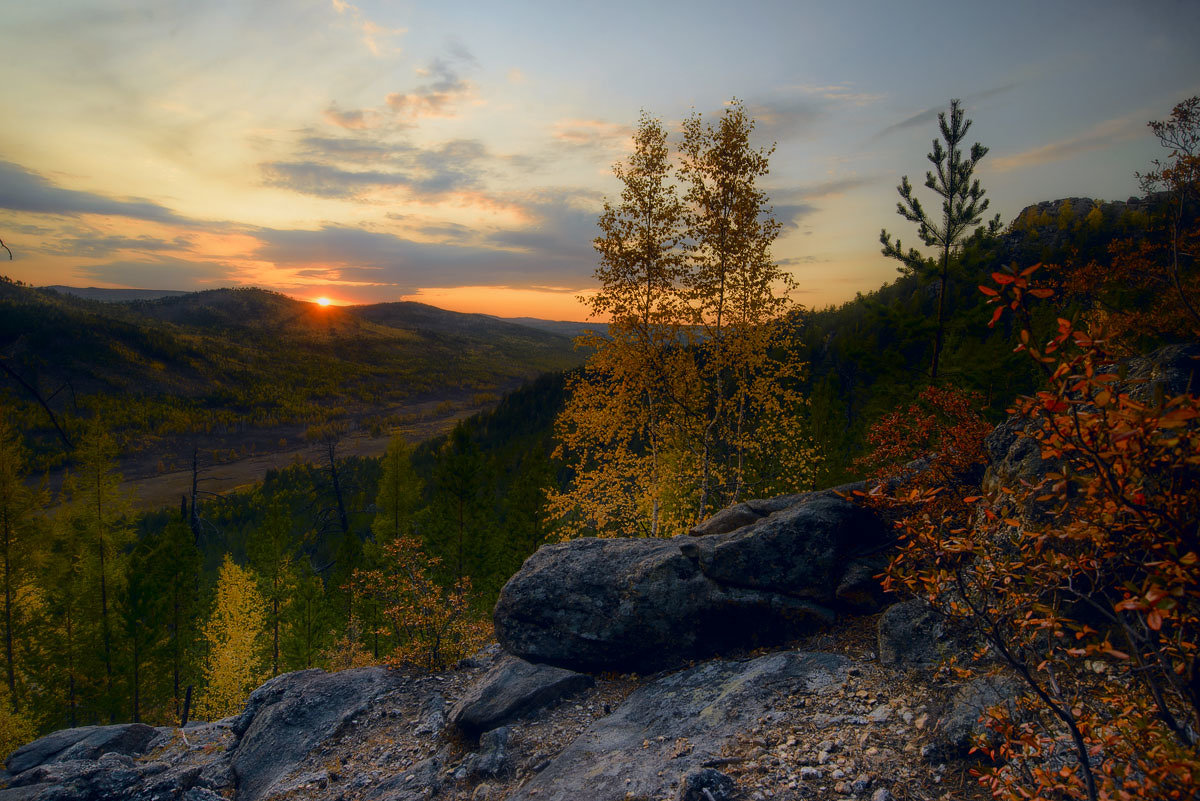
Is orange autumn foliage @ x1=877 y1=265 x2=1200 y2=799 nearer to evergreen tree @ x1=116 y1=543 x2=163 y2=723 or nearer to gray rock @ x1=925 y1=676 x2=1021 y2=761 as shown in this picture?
gray rock @ x1=925 y1=676 x2=1021 y2=761

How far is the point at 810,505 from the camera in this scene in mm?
12125

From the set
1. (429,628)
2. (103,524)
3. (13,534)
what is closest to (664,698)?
(429,628)

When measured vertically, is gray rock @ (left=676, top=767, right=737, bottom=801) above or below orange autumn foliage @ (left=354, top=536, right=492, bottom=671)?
above

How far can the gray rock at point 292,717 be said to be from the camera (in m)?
12.6

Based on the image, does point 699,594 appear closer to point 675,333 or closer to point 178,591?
point 675,333

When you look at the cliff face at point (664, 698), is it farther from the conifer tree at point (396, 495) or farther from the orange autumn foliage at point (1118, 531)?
the conifer tree at point (396, 495)

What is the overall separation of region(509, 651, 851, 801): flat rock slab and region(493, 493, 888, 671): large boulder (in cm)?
90

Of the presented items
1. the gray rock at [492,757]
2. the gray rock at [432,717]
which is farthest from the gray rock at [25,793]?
the gray rock at [492,757]

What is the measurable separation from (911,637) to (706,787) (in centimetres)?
464

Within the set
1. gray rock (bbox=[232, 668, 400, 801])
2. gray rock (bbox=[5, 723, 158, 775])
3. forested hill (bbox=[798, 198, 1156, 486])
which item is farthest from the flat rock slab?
gray rock (bbox=[5, 723, 158, 775])

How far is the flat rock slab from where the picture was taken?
817cm

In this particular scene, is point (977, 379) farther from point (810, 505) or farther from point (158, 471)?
point (158, 471)

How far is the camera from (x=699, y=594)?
468 inches

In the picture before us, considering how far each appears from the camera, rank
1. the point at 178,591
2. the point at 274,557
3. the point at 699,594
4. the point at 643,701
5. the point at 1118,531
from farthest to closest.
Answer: the point at 274,557, the point at 178,591, the point at 699,594, the point at 643,701, the point at 1118,531
